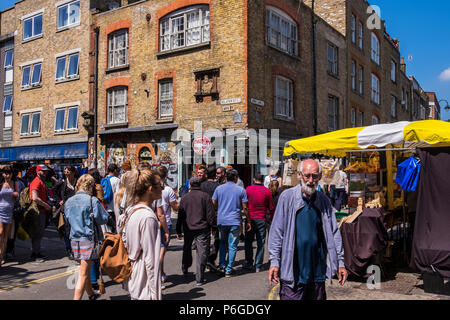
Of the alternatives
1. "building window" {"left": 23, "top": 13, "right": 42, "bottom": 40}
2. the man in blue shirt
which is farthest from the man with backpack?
"building window" {"left": 23, "top": 13, "right": 42, "bottom": 40}

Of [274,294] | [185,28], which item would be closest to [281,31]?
[185,28]

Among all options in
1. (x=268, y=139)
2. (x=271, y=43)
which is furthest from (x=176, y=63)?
(x=268, y=139)

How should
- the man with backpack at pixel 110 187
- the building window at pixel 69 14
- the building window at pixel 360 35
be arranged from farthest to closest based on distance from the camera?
the building window at pixel 360 35
the building window at pixel 69 14
the man with backpack at pixel 110 187

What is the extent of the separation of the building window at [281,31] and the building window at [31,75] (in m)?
15.4

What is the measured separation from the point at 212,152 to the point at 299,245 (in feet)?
43.4

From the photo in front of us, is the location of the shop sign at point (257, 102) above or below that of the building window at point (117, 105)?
below

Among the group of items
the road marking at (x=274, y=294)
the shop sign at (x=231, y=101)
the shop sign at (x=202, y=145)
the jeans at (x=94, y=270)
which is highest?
the shop sign at (x=231, y=101)

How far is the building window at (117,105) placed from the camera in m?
20.0

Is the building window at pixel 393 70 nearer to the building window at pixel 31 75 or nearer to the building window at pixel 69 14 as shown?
the building window at pixel 69 14

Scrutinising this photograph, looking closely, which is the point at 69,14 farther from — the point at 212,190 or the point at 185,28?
the point at 212,190

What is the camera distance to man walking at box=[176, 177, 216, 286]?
21.5ft

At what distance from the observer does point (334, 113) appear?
23000 mm

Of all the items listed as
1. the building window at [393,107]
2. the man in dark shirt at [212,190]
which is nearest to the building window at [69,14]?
the man in dark shirt at [212,190]

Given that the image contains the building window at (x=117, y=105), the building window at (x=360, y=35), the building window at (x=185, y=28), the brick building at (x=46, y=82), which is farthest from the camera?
the building window at (x=360, y=35)
